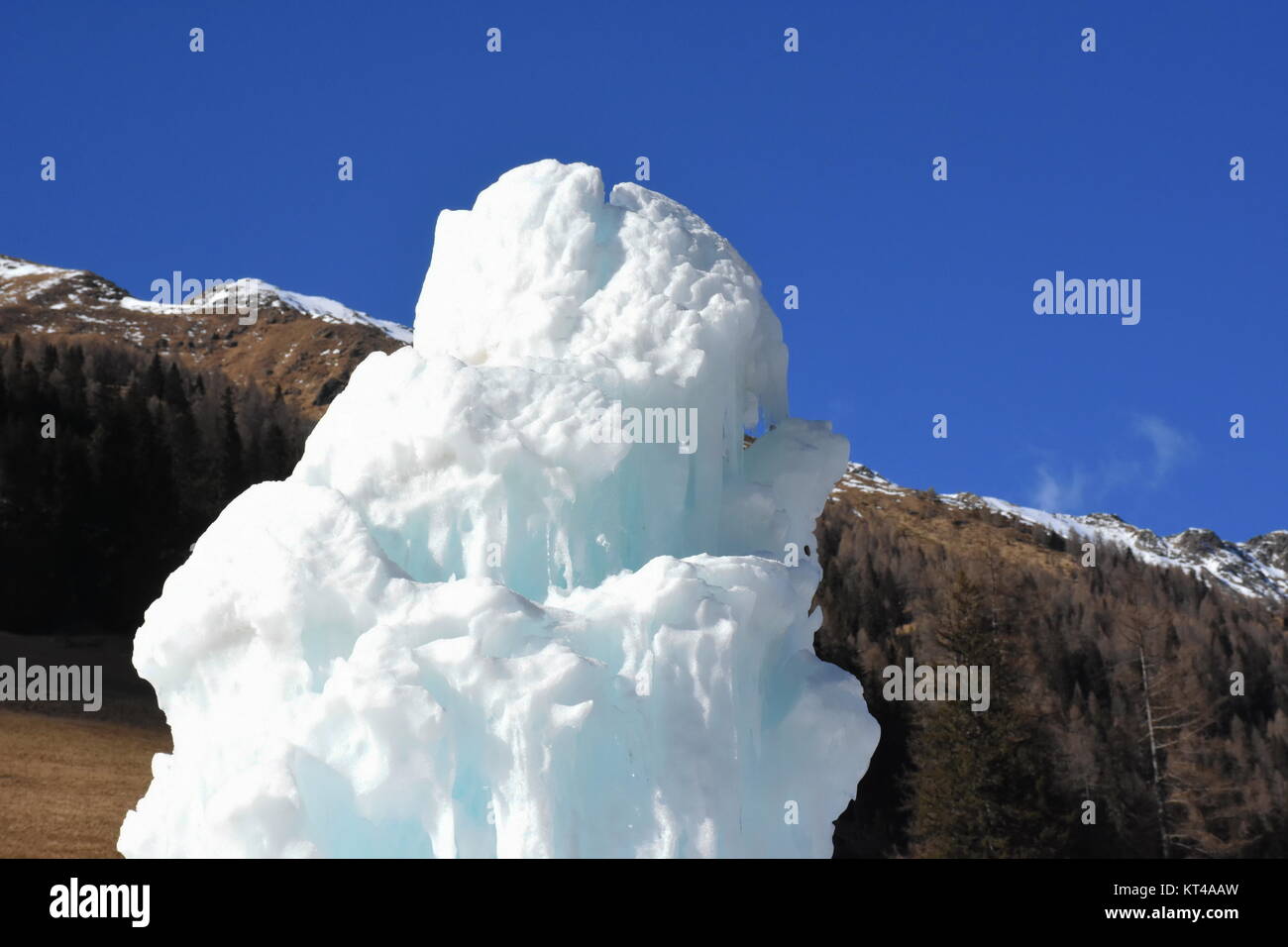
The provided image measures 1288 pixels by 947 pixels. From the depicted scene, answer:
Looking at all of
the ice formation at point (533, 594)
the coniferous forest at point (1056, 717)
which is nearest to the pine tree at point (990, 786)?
the coniferous forest at point (1056, 717)

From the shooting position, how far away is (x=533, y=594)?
14.9m

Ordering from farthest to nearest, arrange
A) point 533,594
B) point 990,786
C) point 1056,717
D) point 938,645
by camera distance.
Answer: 1. point 1056,717
2. point 938,645
3. point 990,786
4. point 533,594

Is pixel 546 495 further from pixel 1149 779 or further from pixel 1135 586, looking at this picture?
pixel 1135 586

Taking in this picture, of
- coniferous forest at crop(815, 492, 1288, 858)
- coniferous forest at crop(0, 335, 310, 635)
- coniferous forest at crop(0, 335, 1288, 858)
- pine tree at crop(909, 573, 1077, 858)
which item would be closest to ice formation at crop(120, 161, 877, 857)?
pine tree at crop(909, 573, 1077, 858)

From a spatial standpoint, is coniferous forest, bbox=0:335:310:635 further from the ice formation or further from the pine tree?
the ice formation

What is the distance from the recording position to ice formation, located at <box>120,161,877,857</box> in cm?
1299

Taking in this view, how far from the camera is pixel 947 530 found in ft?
518

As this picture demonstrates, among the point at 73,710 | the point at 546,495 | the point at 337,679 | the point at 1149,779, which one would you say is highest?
the point at 546,495

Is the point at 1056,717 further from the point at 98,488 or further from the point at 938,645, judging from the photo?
the point at 98,488

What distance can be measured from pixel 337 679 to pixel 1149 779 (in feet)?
204

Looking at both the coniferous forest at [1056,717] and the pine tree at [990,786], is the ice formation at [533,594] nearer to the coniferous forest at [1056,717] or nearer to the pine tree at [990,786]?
the pine tree at [990,786]

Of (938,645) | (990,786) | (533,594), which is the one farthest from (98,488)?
(533,594)
